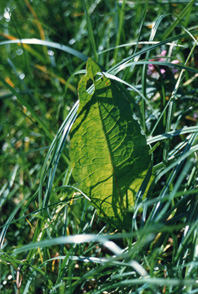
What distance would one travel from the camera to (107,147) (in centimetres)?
89

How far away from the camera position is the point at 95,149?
90cm

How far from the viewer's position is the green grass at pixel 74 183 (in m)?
0.78

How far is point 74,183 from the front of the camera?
1116 millimetres

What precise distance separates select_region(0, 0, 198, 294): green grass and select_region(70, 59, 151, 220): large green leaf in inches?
1.9

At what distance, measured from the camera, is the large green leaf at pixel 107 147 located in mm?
858

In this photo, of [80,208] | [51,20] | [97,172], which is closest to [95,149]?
[97,172]

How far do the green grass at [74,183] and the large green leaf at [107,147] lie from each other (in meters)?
0.05

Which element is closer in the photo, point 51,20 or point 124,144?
point 124,144

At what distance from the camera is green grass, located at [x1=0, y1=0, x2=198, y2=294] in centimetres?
78

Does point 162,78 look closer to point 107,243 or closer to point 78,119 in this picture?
point 78,119

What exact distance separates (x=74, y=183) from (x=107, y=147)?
29 centimetres

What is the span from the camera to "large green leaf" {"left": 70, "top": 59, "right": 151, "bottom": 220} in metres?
0.86

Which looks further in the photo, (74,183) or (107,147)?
(74,183)

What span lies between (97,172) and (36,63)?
A: 1.17 meters
